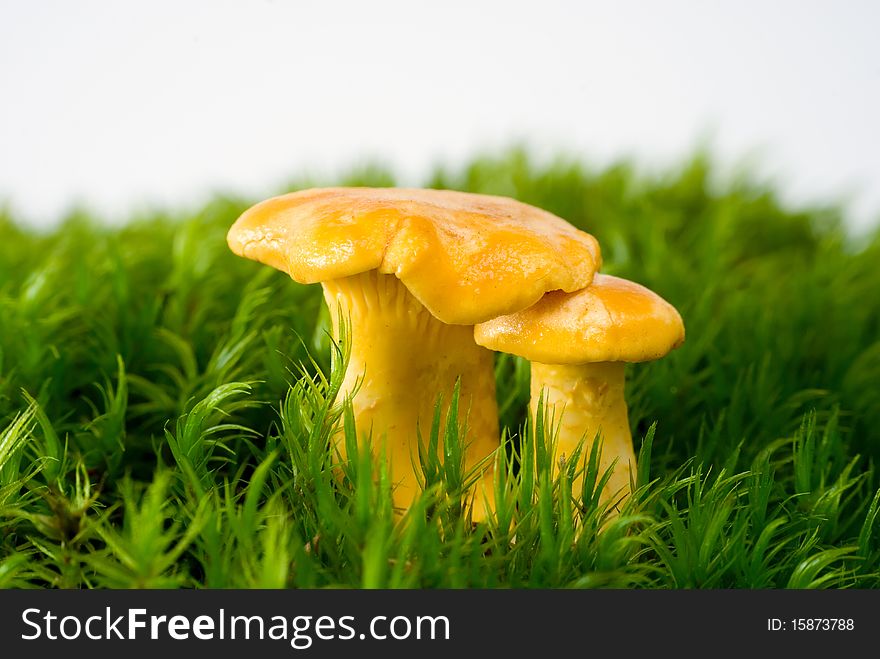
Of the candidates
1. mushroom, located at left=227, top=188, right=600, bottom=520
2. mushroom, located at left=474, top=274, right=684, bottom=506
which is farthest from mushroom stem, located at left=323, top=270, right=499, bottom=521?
mushroom, located at left=474, top=274, right=684, bottom=506

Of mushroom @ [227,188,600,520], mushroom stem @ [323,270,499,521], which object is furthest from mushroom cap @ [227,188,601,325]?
mushroom stem @ [323,270,499,521]

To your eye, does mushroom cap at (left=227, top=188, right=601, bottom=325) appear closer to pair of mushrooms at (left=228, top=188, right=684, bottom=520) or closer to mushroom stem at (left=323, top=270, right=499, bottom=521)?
pair of mushrooms at (left=228, top=188, right=684, bottom=520)

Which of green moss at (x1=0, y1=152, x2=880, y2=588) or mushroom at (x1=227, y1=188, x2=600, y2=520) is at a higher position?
mushroom at (x1=227, y1=188, x2=600, y2=520)

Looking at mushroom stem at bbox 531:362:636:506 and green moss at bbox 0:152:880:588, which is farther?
mushroom stem at bbox 531:362:636:506

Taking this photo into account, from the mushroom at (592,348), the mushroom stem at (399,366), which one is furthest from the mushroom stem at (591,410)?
the mushroom stem at (399,366)

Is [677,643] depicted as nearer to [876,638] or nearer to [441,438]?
[876,638]

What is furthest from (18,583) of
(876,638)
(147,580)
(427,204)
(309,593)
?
(876,638)

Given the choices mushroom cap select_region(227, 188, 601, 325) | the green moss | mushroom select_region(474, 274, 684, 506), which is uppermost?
mushroom cap select_region(227, 188, 601, 325)

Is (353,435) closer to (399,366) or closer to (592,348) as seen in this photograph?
(399,366)
